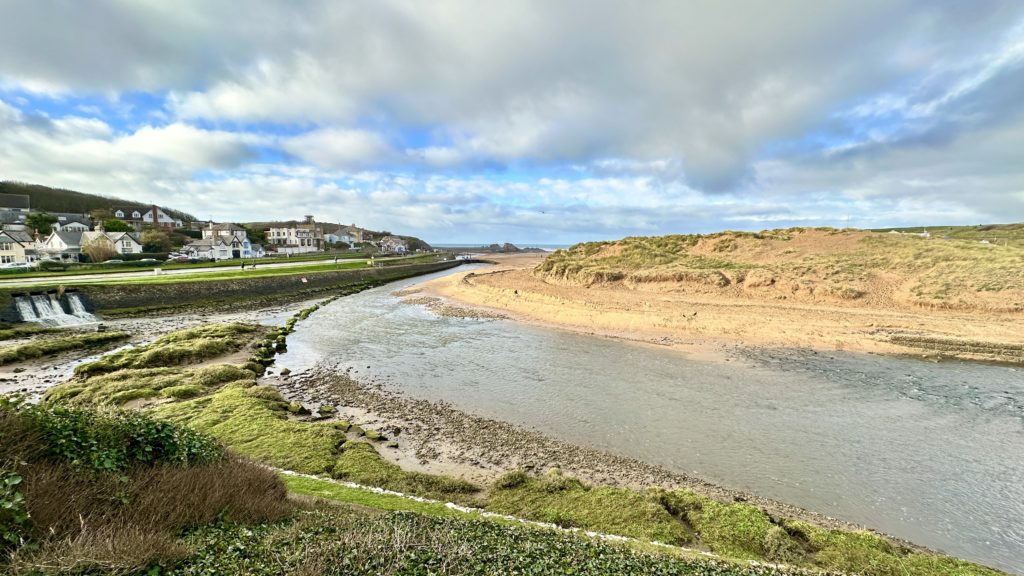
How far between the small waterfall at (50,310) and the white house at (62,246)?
38.9 meters

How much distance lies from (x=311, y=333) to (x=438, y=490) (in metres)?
23.6

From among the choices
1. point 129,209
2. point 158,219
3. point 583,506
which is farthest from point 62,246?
point 583,506

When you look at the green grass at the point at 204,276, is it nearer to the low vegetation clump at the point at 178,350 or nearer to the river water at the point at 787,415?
the low vegetation clump at the point at 178,350

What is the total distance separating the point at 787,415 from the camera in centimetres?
1491

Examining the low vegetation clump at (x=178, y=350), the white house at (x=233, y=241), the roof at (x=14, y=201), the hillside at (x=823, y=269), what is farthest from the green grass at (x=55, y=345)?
the roof at (x=14, y=201)

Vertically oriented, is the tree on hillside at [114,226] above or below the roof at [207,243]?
above

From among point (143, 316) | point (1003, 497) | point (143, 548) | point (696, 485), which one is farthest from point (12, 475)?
point (143, 316)

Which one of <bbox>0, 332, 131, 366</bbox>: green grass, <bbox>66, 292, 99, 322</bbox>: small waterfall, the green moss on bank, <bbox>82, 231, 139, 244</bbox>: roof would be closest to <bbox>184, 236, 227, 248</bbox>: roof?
<bbox>82, 231, 139, 244</bbox>: roof

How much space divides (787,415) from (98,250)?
84.1 meters

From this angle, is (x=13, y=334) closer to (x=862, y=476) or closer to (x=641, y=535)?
(x=641, y=535)

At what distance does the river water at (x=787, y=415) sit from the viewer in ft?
32.8

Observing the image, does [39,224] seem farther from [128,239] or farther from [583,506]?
[583,506]

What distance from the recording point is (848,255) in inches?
1547

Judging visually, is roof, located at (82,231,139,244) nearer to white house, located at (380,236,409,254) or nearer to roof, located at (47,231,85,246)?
roof, located at (47,231,85,246)
